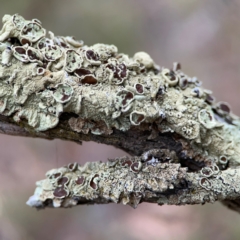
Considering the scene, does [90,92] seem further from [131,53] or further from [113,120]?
[131,53]

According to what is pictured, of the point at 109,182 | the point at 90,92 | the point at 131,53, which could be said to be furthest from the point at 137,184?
the point at 131,53

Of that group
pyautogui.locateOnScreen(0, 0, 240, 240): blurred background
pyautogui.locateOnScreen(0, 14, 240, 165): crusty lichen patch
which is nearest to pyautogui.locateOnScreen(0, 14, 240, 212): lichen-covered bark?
pyautogui.locateOnScreen(0, 14, 240, 165): crusty lichen patch

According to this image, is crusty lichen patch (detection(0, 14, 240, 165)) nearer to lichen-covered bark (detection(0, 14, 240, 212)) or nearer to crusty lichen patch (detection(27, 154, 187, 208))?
lichen-covered bark (detection(0, 14, 240, 212))

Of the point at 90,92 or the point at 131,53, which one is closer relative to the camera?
the point at 90,92

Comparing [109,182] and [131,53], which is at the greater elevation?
[131,53]

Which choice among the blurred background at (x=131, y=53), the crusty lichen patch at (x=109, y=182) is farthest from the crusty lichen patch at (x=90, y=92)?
the blurred background at (x=131, y=53)

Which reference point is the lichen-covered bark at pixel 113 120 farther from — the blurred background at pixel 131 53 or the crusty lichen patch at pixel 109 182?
the blurred background at pixel 131 53

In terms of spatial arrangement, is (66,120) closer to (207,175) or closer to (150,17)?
(207,175)

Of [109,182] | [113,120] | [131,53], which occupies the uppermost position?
[131,53]
